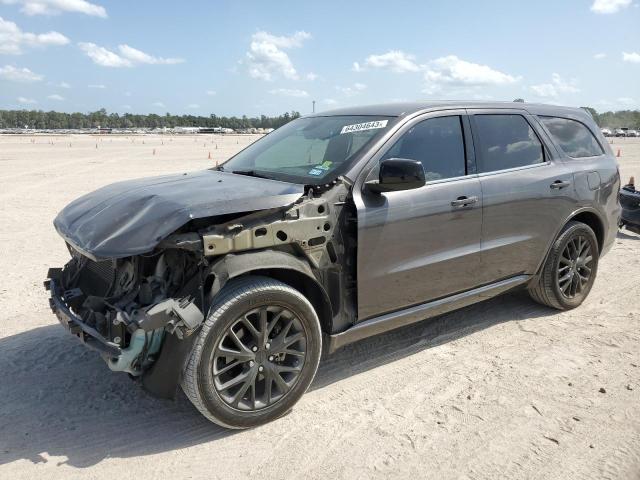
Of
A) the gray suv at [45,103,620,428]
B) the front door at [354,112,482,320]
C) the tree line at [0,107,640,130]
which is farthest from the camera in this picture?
the tree line at [0,107,640,130]

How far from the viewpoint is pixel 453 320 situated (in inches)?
194

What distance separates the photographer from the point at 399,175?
132 inches

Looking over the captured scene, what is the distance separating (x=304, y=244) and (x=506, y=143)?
221 centimetres

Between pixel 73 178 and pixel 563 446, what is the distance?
1623cm

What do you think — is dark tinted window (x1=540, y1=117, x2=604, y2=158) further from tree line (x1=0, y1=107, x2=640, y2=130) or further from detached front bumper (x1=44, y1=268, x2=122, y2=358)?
tree line (x1=0, y1=107, x2=640, y2=130)

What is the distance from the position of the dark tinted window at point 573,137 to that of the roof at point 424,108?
0.32 feet

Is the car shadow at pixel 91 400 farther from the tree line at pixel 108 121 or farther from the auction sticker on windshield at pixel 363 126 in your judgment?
the tree line at pixel 108 121

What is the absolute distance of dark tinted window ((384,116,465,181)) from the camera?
3.86m

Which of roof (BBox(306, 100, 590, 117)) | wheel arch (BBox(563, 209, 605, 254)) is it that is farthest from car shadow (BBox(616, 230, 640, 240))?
roof (BBox(306, 100, 590, 117))

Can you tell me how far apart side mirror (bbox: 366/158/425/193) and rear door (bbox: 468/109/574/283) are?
98 cm

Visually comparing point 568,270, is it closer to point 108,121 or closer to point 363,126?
point 363,126

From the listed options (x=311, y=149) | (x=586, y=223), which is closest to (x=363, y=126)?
(x=311, y=149)

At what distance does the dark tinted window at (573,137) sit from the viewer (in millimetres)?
4984

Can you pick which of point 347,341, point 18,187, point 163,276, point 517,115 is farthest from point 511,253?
point 18,187
